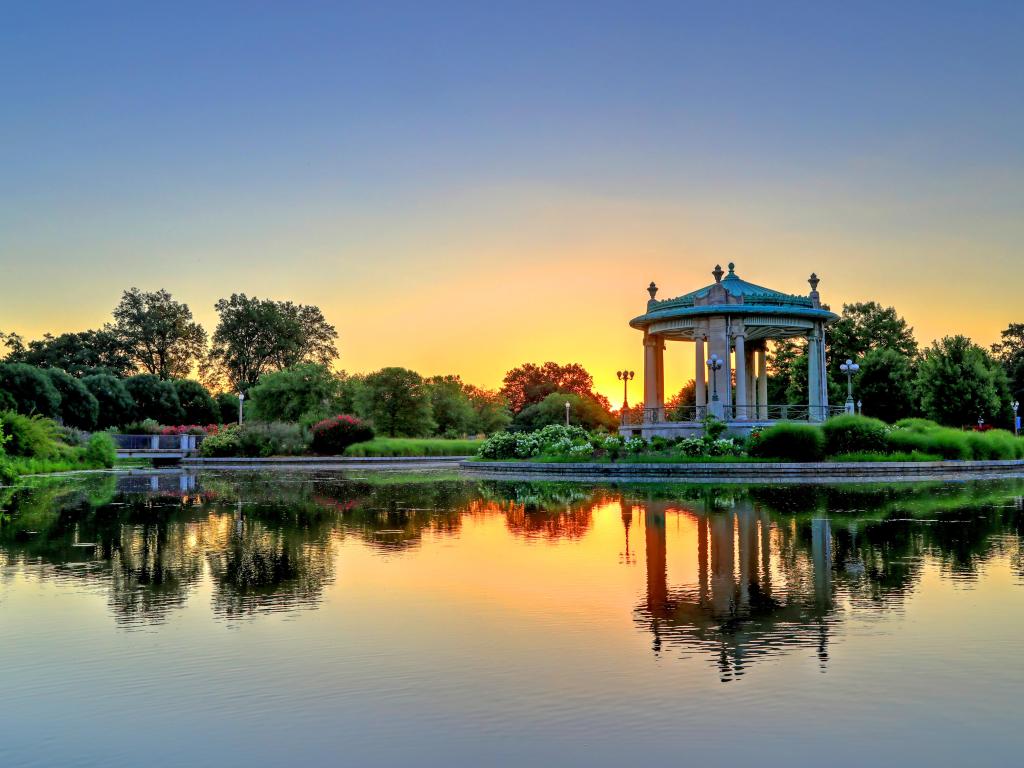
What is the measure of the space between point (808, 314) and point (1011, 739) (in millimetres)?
31870

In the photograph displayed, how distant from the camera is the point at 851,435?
27.7m

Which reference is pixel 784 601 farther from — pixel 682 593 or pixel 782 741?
pixel 782 741

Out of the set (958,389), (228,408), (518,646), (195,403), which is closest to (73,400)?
(195,403)

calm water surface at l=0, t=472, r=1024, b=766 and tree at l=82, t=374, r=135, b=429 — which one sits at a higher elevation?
tree at l=82, t=374, r=135, b=429

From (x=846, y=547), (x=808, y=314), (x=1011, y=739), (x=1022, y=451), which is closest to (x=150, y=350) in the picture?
(x=808, y=314)

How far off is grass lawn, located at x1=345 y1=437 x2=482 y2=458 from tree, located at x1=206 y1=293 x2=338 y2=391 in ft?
108

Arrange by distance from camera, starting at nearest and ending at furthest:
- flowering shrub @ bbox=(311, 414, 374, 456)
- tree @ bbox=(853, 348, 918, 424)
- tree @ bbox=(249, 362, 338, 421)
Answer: flowering shrub @ bbox=(311, 414, 374, 456)
tree @ bbox=(853, 348, 918, 424)
tree @ bbox=(249, 362, 338, 421)

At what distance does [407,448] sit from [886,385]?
91.4 ft

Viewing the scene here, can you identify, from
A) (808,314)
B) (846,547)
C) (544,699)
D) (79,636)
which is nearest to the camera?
(544,699)

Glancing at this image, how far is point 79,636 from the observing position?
21.5 ft

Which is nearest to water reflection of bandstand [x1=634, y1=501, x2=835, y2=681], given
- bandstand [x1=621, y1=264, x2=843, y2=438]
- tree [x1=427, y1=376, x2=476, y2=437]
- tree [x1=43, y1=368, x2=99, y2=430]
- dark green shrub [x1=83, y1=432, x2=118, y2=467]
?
bandstand [x1=621, y1=264, x2=843, y2=438]

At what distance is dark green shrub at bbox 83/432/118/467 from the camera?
3722cm

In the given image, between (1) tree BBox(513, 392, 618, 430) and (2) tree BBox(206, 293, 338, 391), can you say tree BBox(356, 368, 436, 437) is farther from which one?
(2) tree BBox(206, 293, 338, 391)

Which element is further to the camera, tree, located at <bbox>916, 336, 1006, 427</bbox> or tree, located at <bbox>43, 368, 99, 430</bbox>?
tree, located at <bbox>43, 368, 99, 430</bbox>
